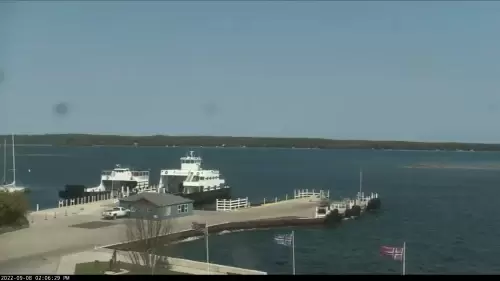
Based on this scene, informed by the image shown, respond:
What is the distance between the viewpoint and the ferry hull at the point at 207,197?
20.3 metres

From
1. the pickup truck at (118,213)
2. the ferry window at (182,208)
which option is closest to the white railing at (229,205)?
the ferry window at (182,208)

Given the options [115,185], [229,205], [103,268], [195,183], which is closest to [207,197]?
[195,183]

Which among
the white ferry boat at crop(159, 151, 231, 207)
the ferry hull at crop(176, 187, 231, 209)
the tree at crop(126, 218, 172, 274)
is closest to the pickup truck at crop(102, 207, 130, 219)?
the tree at crop(126, 218, 172, 274)

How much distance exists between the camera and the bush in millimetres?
10742

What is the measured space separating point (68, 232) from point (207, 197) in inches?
409

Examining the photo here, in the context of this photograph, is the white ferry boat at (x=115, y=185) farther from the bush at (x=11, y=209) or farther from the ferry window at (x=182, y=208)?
the bush at (x=11, y=209)

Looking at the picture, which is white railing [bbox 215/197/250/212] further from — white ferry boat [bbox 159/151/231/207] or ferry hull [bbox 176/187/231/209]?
white ferry boat [bbox 159/151/231/207]

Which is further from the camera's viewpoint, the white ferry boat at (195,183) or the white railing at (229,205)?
the white ferry boat at (195,183)

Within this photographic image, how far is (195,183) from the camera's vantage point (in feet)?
71.4

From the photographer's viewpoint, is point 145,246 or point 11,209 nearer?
point 145,246

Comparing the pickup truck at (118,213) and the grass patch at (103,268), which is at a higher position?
the grass patch at (103,268)

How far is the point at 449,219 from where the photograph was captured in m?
17.6
